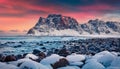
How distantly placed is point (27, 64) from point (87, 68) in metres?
2.24

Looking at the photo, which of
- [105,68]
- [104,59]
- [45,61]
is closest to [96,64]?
[105,68]

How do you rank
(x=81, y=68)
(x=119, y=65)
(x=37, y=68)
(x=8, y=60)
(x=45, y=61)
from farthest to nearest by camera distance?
(x=8, y=60), (x=45, y=61), (x=81, y=68), (x=119, y=65), (x=37, y=68)

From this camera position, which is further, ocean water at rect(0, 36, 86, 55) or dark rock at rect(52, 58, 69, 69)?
ocean water at rect(0, 36, 86, 55)

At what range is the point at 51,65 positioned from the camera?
12203 millimetres

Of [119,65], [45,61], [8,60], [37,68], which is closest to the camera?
[37,68]

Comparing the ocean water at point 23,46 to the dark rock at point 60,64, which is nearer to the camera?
the dark rock at point 60,64

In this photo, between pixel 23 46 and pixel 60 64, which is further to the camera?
pixel 23 46

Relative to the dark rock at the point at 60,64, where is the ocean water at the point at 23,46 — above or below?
below

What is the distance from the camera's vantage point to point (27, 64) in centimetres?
1061

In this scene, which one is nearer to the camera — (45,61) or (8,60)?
(45,61)

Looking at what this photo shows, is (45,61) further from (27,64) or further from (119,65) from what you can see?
(119,65)

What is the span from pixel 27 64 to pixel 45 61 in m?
2.22

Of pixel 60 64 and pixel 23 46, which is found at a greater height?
pixel 60 64

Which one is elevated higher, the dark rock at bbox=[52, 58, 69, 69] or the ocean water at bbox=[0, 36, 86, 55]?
the dark rock at bbox=[52, 58, 69, 69]
